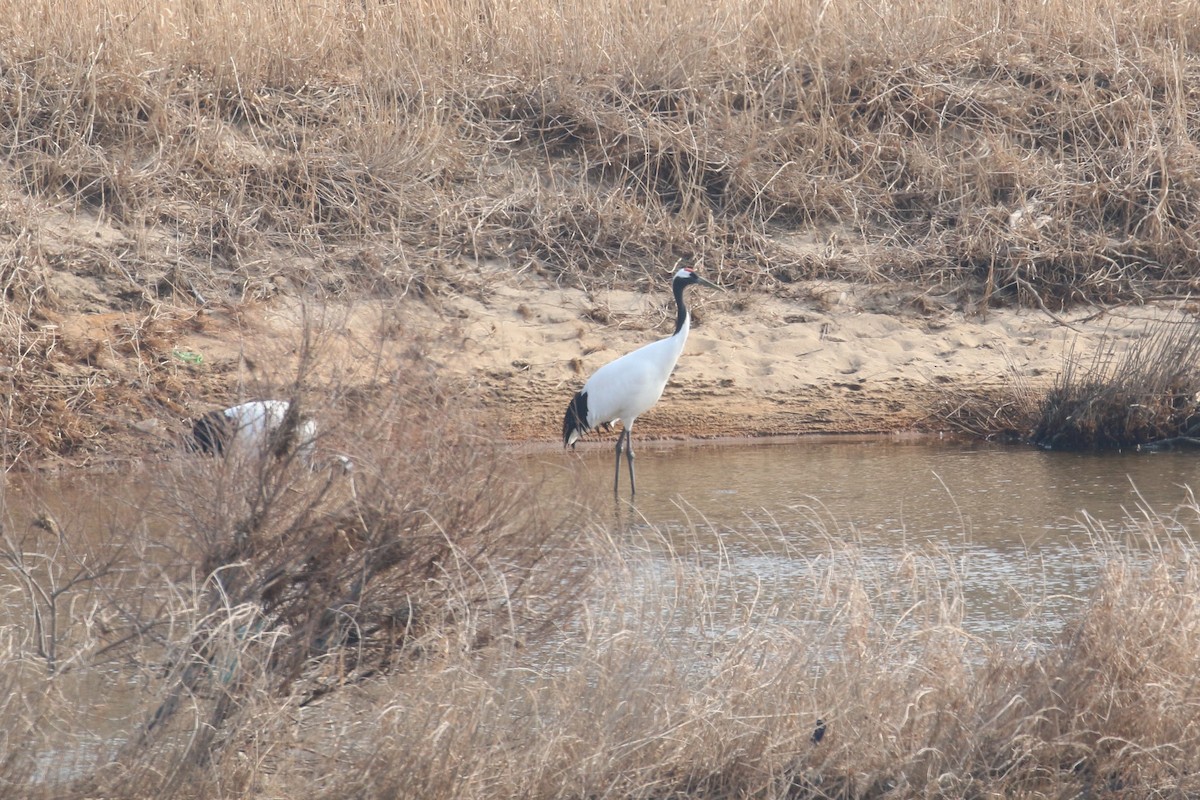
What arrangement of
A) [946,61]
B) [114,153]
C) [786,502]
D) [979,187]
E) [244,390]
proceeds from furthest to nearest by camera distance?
[946,61], [979,187], [114,153], [786,502], [244,390]

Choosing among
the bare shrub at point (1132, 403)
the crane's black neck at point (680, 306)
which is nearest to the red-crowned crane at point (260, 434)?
the crane's black neck at point (680, 306)

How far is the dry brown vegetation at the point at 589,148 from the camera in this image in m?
10.2

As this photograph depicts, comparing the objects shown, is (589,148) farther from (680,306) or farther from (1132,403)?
(1132,403)

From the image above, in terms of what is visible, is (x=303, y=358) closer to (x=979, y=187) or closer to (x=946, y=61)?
(x=979, y=187)

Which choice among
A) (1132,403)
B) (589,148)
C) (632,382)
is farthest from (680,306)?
(589,148)

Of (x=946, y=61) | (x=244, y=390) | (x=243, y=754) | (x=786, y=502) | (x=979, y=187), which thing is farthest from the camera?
(x=946, y=61)

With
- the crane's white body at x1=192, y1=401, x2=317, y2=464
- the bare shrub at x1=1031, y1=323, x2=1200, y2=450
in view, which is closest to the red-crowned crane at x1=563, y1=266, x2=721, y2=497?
the bare shrub at x1=1031, y1=323, x2=1200, y2=450

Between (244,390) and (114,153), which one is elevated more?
(244,390)

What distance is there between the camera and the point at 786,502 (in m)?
7.41

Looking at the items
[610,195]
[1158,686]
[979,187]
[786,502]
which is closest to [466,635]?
[1158,686]

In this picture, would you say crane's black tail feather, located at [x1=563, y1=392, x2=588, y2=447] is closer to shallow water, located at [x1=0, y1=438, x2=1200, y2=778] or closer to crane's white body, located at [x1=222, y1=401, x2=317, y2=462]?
shallow water, located at [x1=0, y1=438, x2=1200, y2=778]

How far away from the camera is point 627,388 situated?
8.49 metres

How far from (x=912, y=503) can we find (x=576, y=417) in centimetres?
215

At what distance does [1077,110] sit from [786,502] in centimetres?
613
